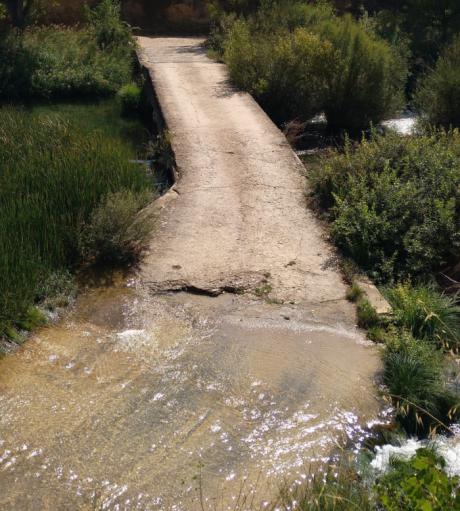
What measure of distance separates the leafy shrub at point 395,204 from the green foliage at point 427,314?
613 mm

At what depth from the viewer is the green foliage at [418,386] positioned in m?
4.91

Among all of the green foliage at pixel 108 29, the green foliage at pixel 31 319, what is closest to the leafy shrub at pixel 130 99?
the green foliage at pixel 108 29

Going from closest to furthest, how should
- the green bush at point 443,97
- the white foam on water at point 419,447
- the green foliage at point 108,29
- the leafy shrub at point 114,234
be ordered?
the white foam on water at point 419,447
the leafy shrub at point 114,234
the green bush at point 443,97
the green foliage at point 108,29

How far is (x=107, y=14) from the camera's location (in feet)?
50.2

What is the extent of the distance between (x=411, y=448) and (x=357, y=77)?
7.57m

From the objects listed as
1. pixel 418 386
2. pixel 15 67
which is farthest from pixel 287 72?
pixel 418 386

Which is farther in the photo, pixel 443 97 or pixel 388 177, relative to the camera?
pixel 443 97

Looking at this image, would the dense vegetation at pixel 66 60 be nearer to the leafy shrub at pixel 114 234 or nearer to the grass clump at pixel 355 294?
the leafy shrub at pixel 114 234

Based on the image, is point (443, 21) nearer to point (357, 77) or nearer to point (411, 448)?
point (357, 77)

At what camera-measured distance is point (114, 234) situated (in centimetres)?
666

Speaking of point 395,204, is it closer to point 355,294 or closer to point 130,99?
point 355,294

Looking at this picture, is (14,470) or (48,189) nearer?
(14,470)

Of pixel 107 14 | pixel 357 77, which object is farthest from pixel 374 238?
pixel 107 14

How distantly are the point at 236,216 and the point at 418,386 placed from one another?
10.3 ft
